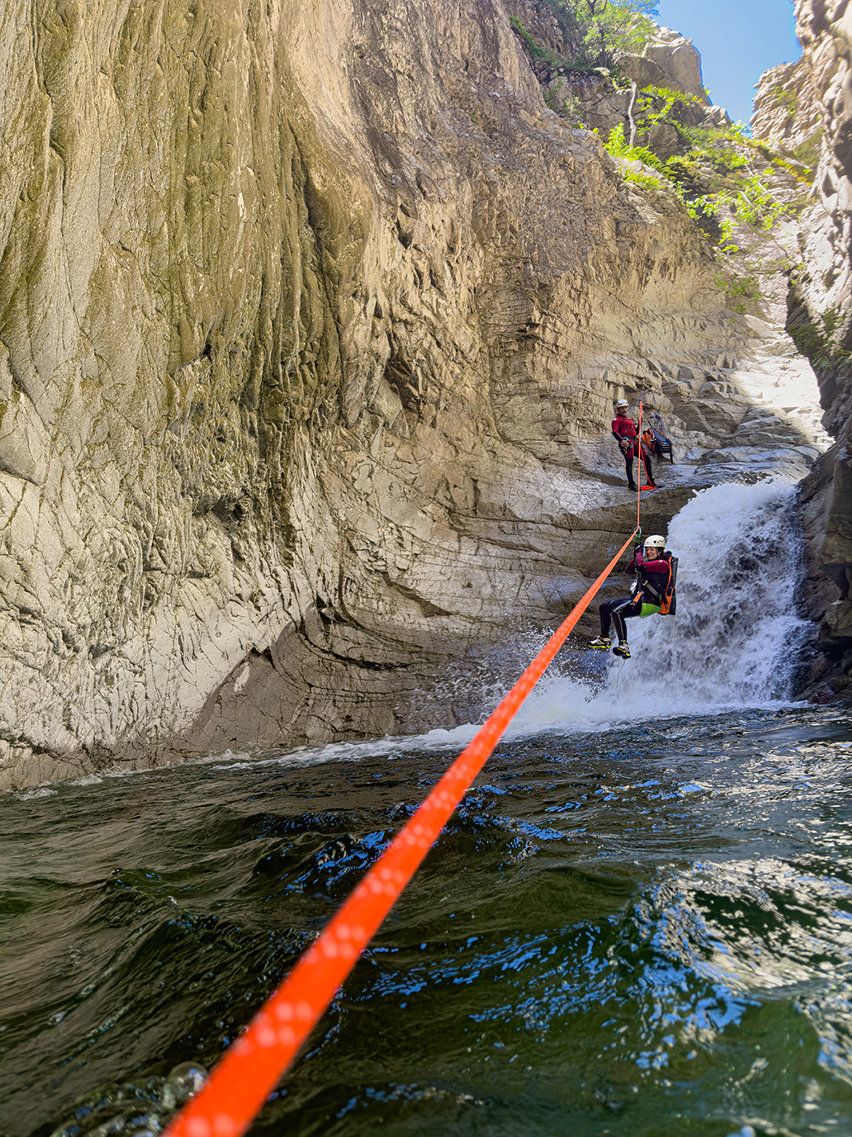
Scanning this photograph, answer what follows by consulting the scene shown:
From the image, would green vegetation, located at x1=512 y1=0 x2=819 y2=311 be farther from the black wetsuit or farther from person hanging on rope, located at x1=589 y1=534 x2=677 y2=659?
the black wetsuit

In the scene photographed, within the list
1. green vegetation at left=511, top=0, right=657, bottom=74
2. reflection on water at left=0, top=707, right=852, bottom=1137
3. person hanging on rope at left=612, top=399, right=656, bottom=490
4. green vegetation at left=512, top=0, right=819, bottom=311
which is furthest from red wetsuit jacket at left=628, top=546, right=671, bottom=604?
green vegetation at left=511, top=0, right=657, bottom=74

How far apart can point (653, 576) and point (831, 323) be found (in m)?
6.54

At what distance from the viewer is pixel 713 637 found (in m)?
9.96

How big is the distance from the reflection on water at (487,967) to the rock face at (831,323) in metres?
5.30

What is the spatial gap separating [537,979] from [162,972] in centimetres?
127

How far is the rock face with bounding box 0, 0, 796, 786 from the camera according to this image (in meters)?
6.18

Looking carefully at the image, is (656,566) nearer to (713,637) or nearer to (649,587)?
(649,587)

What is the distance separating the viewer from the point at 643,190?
16.0 metres

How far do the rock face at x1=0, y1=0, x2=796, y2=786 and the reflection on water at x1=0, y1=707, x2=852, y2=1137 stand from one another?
12.1 feet

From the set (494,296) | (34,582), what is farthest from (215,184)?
(494,296)

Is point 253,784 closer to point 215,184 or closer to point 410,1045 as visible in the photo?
point 410,1045

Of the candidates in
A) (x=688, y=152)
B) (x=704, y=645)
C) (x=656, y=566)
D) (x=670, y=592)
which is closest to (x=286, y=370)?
(x=656, y=566)

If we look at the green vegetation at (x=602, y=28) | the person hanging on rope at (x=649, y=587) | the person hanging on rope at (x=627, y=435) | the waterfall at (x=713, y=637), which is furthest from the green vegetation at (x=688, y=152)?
the person hanging on rope at (x=649, y=587)

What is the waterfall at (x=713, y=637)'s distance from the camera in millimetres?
9172
